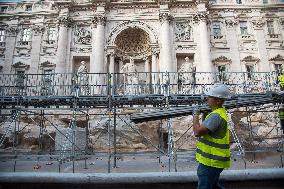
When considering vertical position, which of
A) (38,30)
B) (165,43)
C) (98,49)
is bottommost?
(98,49)

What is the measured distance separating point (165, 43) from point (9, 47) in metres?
12.6

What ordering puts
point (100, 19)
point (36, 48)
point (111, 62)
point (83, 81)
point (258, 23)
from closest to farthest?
point (83, 81) < point (111, 62) < point (100, 19) < point (36, 48) < point (258, 23)

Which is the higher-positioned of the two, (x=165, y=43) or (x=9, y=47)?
(x=9, y=47)

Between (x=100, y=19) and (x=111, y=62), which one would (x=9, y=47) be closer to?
(x=100, y=19)

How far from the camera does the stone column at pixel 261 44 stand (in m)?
22.0

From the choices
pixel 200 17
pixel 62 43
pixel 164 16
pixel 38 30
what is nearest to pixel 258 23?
pixel 200 17

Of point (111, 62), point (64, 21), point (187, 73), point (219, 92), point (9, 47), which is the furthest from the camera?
point (9, 47)

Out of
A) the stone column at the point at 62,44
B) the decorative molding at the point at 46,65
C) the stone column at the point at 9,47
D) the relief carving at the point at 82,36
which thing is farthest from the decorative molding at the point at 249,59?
the stone column at the point at 9,47

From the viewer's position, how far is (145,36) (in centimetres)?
2270

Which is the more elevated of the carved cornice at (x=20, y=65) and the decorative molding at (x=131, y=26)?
the decorative molding at (x=131, y=26)

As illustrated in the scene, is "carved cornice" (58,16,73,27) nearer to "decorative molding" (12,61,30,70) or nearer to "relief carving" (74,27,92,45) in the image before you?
"relief carving" (74,27,92,45)

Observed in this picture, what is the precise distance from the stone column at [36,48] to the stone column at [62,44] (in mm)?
1943

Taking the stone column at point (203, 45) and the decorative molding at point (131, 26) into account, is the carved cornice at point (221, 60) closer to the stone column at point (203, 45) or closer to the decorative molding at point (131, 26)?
the stone column at point (203, 45)

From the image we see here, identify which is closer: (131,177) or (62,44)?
(131,177)
